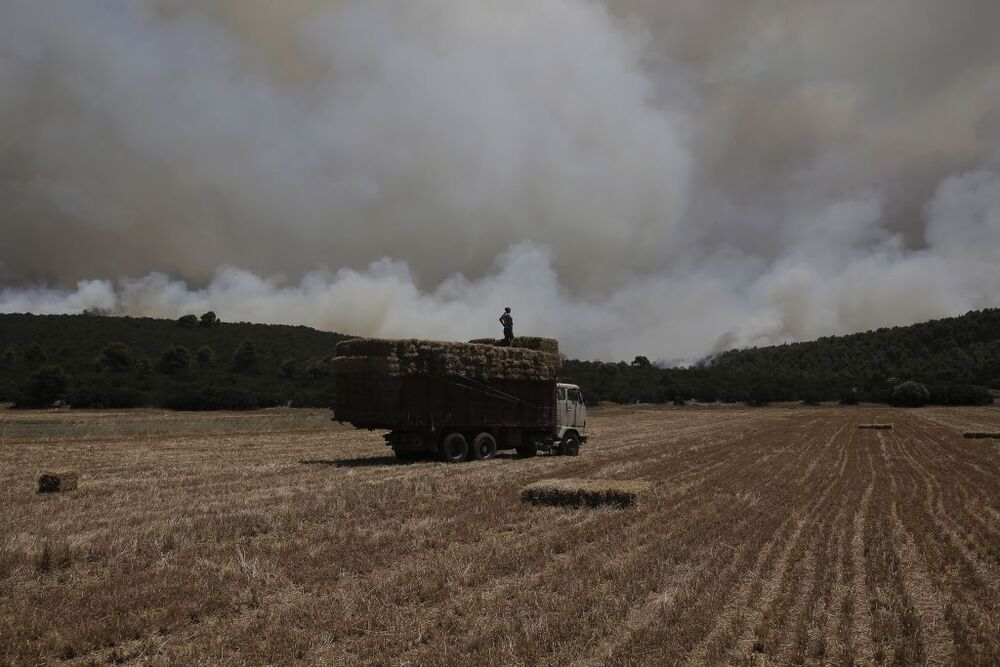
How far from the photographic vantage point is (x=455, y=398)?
22.5 m

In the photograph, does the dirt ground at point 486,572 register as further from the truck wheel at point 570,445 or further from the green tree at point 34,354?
the green tree at point 34,354

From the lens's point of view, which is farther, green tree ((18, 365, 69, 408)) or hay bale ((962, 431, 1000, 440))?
green tree ((18, 365, 69, 408))

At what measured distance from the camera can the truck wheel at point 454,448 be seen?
72.7ft

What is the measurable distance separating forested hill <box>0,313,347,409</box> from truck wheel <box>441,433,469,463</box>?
4826cm

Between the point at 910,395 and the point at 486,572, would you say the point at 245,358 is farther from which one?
the point at 486,572

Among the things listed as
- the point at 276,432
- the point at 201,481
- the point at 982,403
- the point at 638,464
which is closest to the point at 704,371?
the point at 982,403

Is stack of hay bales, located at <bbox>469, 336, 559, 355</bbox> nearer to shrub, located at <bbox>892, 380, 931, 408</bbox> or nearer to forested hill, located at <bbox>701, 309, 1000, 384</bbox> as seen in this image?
shrub, located at <bbox>892, 380, 931, 408</bbox>

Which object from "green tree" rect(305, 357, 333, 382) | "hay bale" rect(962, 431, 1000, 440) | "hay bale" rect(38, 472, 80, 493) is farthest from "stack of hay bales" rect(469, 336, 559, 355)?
"green tree" rect(305, 357, 333, 382)

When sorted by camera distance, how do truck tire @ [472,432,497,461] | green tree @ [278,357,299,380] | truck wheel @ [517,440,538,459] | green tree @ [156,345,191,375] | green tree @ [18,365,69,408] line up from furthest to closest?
green tree @ [278,357,299,380]
green tree @ [156,345,191,375]
green tree @ [18,365,69,408]
truck wheel @ [517,440,538,459]
truck tire @ [472,432,497,461]

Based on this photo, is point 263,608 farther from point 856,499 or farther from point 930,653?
point 856,499

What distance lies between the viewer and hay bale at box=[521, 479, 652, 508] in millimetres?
12609

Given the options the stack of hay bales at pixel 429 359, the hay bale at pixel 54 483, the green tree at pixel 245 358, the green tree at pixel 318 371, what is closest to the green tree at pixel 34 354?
the green tree at pixel 245 358

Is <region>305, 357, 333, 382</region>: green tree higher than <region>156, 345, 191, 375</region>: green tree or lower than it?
→ lower

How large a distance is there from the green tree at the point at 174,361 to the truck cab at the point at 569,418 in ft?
252
